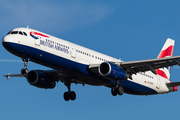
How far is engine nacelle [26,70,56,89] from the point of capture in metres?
39.8

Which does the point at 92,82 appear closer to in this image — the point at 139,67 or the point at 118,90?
the point at 118,90

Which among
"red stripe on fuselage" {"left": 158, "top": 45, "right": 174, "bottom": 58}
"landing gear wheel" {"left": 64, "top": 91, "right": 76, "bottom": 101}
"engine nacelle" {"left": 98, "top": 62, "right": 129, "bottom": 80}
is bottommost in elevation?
"landing gear wheel" {"left": 64, "top": 91, "right": 76, "bottom": 101}

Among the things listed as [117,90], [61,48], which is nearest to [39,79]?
[61,48]

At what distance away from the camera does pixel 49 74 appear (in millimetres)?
40312

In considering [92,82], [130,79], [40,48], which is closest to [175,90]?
[130,79]

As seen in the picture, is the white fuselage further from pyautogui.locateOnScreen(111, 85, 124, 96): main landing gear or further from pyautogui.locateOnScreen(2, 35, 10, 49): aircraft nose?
pyautogui.locateOnScreen(111, 85, 124, 96): main landing gear

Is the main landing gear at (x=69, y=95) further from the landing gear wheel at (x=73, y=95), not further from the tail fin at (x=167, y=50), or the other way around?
the tail fin at (x=167, y=50)

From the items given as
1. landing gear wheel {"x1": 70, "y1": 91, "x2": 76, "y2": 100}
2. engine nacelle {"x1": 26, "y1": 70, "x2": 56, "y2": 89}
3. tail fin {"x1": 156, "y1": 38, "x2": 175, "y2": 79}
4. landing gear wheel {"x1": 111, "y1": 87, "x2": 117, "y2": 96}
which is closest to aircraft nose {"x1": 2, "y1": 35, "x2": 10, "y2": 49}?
engine nacelle {"x1": 26, "y1": 70, "x2": 56, "y2": 89}

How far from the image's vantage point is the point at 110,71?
3484cm

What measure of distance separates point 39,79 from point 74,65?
7.33m

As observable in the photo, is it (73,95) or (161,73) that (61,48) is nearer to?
(73,95)

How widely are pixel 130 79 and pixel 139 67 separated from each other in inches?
95.3

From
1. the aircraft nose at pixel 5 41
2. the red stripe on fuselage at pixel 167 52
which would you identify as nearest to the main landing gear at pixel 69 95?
the aircraft nose at pixel 5 41

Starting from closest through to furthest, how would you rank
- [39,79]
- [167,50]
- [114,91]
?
[114,91], [39,79], [167,50]
